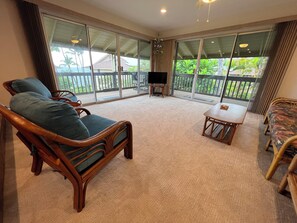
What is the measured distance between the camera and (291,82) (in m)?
2.85

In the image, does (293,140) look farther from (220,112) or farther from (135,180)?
(135,180)

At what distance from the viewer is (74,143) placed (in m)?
0.81

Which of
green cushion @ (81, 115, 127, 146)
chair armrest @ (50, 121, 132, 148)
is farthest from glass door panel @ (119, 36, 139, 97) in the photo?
chair armrest @ (50, 121, 132, 148)

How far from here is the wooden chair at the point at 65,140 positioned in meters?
0.69

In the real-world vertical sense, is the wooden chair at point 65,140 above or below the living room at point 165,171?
above

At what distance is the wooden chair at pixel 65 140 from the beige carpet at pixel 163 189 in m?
0.19

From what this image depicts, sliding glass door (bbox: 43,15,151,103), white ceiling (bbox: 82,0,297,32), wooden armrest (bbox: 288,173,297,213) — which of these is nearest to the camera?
wooden armrest (bbox: 288,173,297,213)

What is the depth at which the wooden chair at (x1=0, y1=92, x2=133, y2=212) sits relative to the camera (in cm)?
69

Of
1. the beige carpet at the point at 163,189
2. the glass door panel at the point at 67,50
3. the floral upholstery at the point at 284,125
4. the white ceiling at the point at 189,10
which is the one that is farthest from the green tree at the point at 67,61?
the floral upholstery at the point at 284,125

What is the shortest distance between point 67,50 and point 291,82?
5.56 m

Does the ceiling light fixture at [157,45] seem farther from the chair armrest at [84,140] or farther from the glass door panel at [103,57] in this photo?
the chair armrest at [84,140]

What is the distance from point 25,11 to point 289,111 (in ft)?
16.3

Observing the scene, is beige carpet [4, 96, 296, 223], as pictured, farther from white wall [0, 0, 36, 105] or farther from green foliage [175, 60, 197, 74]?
green foliage [175, 60, 197, 74]

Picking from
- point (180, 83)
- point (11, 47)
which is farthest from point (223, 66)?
point (11, 47)
